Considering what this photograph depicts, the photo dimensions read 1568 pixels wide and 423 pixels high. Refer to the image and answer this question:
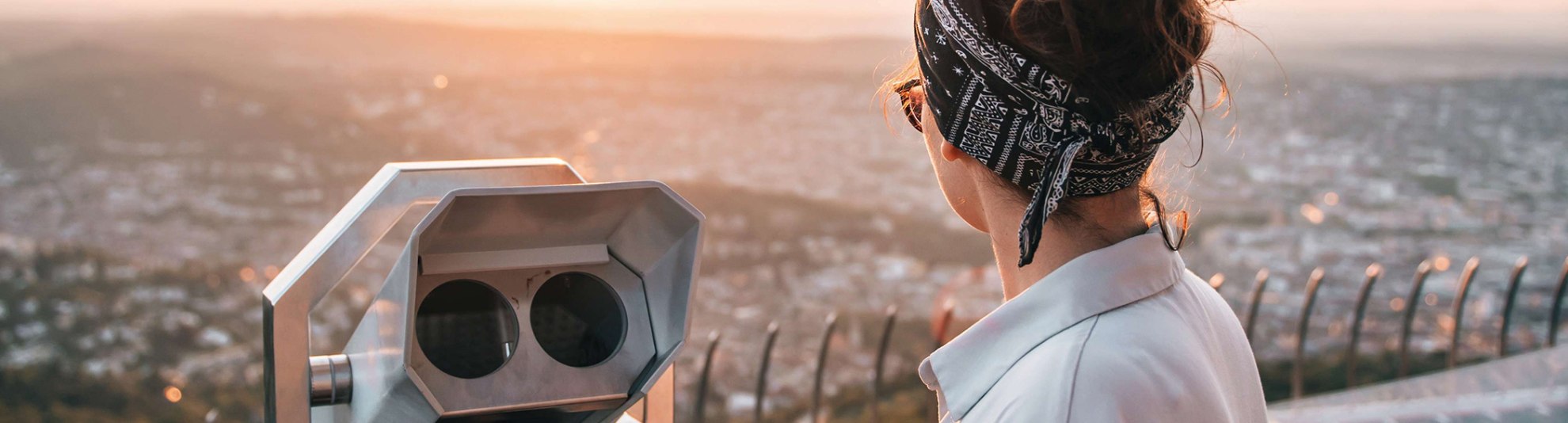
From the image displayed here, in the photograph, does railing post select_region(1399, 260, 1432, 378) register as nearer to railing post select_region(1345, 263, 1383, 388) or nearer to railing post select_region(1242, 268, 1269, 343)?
railing post select_region(1345, 263, 1383, 388)

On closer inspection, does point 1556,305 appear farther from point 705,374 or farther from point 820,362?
point 705,374

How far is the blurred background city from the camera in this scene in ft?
10.3

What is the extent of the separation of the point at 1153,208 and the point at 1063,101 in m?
0.25

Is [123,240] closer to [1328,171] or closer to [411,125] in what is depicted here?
[411,125]

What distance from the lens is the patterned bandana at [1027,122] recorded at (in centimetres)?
82

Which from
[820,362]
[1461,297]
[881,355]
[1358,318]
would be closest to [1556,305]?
[1461,297]

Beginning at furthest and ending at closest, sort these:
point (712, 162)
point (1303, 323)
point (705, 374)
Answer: point (712, 162)
point (1303, 323)
point (705, 374)

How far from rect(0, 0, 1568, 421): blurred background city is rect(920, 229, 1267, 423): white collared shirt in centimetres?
157

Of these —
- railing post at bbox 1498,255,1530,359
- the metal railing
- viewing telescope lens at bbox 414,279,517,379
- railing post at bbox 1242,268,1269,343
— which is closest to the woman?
viewing telescope lens at bbox 414,279,517,379

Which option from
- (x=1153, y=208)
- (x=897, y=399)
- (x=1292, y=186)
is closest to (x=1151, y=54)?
(x=1153, y=208)

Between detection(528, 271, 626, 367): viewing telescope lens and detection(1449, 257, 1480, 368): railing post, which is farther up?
detection(528, 271, 626, 367): viewing telescope lens

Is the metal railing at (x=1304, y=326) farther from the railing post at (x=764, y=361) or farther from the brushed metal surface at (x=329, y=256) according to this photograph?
the brushed metal surface at (x=329, y=256)

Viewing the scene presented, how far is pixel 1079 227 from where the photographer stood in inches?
35.8

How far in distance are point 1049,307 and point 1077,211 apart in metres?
0.09
